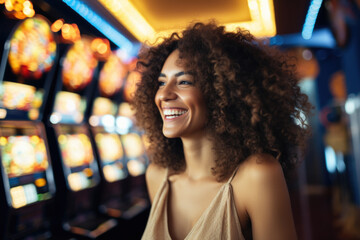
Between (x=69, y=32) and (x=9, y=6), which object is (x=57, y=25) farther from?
(x=9, y=6)

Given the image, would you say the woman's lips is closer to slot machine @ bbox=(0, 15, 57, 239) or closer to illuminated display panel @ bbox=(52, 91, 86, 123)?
slot machine @ bbox=(0, 15, 57, 239)

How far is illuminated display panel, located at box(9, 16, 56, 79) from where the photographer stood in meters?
2.81

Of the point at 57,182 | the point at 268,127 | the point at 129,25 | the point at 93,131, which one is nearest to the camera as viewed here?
the point at 268,127

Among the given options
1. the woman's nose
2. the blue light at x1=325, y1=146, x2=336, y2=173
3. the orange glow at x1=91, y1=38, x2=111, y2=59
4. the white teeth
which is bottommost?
the blue light at x1=325, y1=146, x2=336, y2=173

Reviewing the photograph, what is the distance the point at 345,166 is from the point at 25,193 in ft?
21.4

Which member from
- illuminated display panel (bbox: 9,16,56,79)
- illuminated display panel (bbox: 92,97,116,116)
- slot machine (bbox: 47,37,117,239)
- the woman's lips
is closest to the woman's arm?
the woman's lips

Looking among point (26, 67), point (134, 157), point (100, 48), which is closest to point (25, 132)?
point (26, 67)

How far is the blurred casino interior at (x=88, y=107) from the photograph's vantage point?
8.54 ft

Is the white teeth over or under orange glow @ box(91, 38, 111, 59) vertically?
under

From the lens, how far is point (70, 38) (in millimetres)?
3549

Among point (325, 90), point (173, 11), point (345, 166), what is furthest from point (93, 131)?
point (325, 90)

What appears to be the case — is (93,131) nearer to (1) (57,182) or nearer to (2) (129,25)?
(1) (57,182)

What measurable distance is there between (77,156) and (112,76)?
1559mm

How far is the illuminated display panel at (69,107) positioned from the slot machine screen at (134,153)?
0.98 meters
